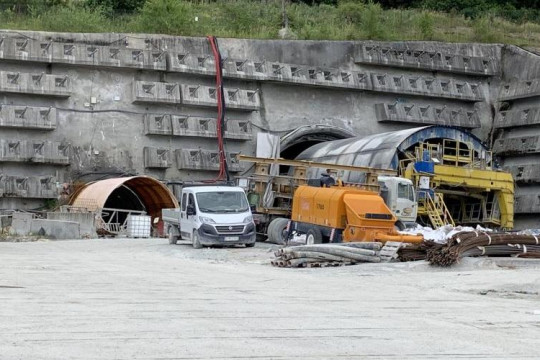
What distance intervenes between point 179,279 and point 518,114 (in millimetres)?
32276

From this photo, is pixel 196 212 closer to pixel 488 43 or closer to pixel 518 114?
pixel 518 114

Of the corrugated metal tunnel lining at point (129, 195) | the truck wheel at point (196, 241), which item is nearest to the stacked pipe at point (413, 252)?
the truck wheel at point (196, 241)

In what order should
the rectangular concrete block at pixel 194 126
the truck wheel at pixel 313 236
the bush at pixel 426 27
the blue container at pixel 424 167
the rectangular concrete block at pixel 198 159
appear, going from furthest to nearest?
1. the bush at pixel 426 27
2. the rectangular concrete block at pixel 194 126
3. the rectangular concrete block at pixel 198 159
4. the blue container at pixel 424 167
5. the truck wheel at pixel 313 236

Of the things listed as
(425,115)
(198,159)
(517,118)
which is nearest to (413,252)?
(198,159)

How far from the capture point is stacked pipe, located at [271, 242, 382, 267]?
22438mm

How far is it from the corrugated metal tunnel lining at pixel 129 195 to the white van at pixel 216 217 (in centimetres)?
661

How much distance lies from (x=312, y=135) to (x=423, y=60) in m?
7.40

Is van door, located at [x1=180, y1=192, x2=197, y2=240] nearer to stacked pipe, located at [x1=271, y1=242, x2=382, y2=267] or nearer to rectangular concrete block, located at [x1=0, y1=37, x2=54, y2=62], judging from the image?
stacked pipe, located at [x1=271, y1=242, x2=382, y2=267]

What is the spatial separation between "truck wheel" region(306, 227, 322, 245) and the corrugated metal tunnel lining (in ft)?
34.9

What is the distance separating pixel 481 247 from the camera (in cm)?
2245

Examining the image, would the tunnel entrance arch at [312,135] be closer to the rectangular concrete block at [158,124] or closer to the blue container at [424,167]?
the rectangular concrete block at [158,124]

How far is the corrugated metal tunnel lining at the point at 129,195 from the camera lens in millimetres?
36844

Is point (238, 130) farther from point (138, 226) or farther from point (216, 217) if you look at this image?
point (216, 217)

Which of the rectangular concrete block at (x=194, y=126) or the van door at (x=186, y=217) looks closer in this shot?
the van door at (x=186, y=217)
